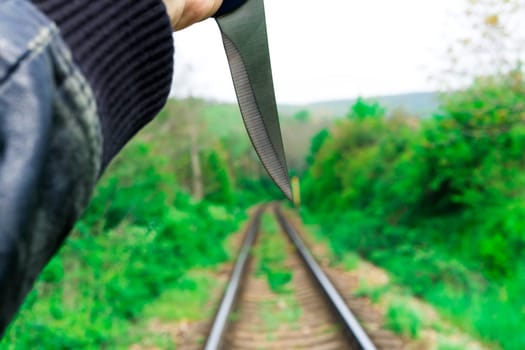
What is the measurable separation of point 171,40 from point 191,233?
1299cm

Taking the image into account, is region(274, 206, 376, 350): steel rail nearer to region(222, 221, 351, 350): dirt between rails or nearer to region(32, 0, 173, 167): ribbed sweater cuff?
region(222, 221, 351, 350): dirt between rails

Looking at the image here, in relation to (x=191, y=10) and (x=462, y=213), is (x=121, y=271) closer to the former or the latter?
(x=191, y=10)

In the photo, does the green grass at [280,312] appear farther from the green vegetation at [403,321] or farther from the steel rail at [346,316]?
the green vegetation at [403,321]

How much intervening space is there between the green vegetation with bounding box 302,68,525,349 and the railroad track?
5.35ft

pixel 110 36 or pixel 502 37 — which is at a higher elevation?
pixel 502 37

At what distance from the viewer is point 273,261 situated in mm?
13180

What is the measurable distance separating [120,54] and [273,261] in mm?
12768

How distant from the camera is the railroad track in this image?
6215 mm

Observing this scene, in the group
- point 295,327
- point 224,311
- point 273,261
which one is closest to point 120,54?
point 295,327

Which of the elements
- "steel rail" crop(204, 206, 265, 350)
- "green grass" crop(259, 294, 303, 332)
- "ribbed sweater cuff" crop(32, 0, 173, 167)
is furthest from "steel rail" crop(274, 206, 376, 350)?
"ribbed sweater cuff" crop(32, 0, 173, 167)

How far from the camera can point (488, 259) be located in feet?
31.8

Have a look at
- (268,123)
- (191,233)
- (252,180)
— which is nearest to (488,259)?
(191,233)

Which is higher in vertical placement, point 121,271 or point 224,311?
point 121,271

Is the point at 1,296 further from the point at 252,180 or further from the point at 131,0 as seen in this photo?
the point at 252,180
